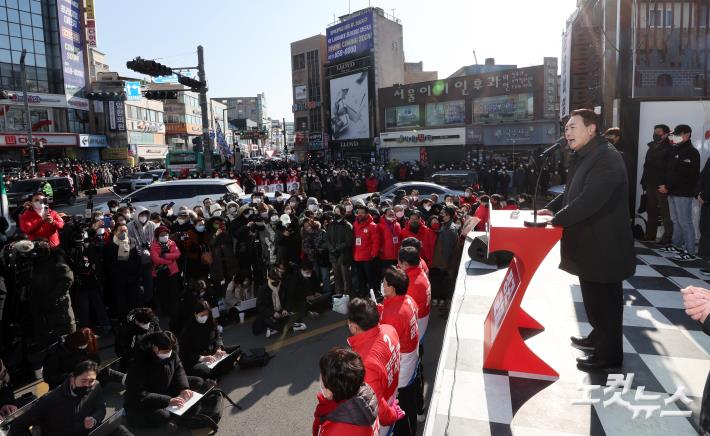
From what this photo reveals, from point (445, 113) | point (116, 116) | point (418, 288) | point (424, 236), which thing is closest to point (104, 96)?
point (116, 116)

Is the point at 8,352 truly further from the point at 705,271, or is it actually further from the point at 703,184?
the point at 703,184

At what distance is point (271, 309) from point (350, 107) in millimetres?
44921

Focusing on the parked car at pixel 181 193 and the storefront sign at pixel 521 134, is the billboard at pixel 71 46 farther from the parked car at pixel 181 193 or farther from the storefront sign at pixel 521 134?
the storefront sign at pixel 521 134

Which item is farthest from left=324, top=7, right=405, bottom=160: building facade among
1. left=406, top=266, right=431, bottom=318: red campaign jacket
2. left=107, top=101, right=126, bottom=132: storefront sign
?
left=406, top=266, right=431, bottom=318: red campaign jacket

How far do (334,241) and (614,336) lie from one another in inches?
213

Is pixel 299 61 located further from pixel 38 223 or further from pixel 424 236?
pixel 424 236

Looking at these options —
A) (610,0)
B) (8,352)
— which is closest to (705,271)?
(610,0)

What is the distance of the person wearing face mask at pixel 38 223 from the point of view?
25.4ft

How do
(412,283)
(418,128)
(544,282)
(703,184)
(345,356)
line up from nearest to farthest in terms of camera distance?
1. (345,356)
2. (412,283)
3. (544,282)
4. (703,184)
5. (418,128)

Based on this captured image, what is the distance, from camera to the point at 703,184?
6.16 m

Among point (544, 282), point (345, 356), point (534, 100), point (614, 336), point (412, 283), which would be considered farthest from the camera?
point (534, 100)

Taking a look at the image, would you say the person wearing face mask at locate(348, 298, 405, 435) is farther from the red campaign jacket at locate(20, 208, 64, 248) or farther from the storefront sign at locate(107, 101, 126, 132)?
the storefront sign at locate(107, 101, 126, 132)

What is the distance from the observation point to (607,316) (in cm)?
324

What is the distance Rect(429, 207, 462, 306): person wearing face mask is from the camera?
24.0 ft
